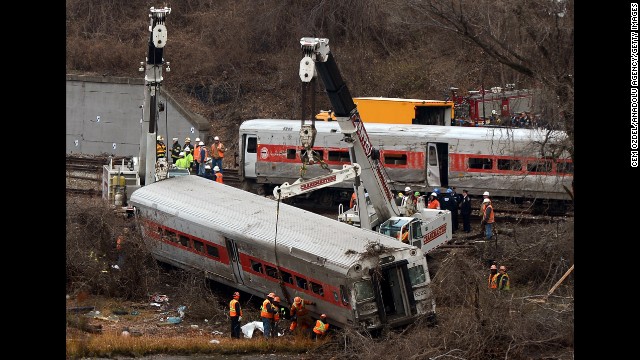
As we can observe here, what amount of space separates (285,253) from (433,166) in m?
11.1

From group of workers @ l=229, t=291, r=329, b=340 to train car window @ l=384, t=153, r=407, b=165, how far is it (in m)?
11.4

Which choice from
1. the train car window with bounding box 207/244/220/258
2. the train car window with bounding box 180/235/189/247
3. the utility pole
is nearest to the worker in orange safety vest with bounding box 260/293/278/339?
the train car window with bounding box 207/244/220/258

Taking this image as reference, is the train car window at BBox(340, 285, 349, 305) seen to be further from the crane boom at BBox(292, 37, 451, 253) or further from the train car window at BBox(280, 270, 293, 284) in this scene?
the crane boom at BBox(292, 37, 451, 253)

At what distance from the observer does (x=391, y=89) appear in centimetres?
4203

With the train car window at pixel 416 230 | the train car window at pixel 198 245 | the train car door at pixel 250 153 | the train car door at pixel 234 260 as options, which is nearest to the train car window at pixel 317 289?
the train car door at pixel 234 260

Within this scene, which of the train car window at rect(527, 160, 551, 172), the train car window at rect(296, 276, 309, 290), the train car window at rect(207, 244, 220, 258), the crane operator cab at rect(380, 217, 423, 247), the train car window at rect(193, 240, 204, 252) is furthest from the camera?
the train car window at rect(527, 160, 551, 172)

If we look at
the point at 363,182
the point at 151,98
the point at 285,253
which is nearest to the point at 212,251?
the point at 285,253

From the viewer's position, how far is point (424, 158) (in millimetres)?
31359

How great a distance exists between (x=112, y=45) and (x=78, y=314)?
80.9ft

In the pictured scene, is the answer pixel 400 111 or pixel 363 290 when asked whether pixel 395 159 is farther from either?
pixel 363 290

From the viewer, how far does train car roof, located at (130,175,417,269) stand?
20766 mm

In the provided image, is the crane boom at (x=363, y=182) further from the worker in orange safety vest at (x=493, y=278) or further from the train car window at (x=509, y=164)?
the train car window at (x=509, y=164)

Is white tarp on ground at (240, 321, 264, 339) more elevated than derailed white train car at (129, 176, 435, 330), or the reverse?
derailed white train car at (129, 176, 435, 330)

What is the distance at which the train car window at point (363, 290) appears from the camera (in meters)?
19.7
